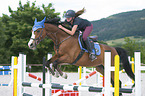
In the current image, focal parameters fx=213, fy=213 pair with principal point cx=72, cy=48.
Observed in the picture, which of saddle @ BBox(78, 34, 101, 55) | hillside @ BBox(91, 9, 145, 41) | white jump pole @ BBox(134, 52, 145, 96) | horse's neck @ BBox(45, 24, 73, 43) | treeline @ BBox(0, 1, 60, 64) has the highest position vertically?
hillside @ BBox(91, 9, 145, 41)

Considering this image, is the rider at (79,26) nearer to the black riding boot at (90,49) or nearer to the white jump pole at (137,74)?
the black riding boot at (90,49)

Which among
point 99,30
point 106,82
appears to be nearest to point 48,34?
point 106,82

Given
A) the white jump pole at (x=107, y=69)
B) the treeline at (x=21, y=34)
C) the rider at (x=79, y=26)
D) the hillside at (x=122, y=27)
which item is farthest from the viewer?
the hillside at (x=122, y=27)

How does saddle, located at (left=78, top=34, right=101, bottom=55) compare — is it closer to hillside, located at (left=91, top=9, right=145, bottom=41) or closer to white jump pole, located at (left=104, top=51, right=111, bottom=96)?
white jump pole, located at (left=104, top=51, right=111, bottom=96)

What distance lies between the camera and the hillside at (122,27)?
112625mm

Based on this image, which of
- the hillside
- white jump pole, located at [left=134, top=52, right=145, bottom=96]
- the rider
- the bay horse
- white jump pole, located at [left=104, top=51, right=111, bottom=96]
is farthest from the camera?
the hillside

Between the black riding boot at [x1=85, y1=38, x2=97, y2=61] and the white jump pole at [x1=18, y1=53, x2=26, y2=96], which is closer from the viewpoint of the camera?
the white jump pole at [x1=18, y1=53, x2=26, y2=96]

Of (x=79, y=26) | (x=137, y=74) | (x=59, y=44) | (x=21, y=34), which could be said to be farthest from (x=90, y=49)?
(x=21, y=34)

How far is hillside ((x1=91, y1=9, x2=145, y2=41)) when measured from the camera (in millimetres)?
112625

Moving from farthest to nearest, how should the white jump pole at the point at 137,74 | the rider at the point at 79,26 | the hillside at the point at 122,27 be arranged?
the hillside at the point at 122,27 < the rider at the point at 79,26 < the white jump pole at the point at 137,74

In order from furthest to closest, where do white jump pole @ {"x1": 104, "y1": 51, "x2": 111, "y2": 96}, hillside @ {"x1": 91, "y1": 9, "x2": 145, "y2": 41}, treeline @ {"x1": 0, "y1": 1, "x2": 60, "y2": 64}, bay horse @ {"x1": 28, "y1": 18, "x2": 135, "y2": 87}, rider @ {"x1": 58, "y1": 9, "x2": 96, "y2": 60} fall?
Result: hillside @ {"x1": 91, "y1": 9, "x2": 145, "y2": 41} → treeline @ {"x1": 0, "y1": 1, "x2": 60, "y2": 64} → rider @ {"x1": 58, "y1": 9, "x2": 96, "y2": 60} → bay horse @ {"x1": 28, "y1": 18, "x2": 135, "y2": 87} → white jump pole @ {"x1": 104, "y1": 51, "x2": 111, "y2": 96}

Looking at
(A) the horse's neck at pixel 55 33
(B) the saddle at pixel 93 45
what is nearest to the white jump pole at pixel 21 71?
(A) the horse's neck at pixel 55 33

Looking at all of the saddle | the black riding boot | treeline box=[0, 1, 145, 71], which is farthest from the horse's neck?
treeline box=[0, 1, 145, 71]

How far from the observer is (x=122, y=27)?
128 m
